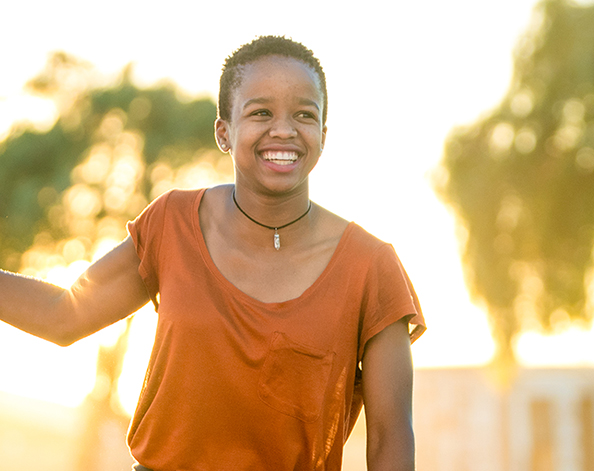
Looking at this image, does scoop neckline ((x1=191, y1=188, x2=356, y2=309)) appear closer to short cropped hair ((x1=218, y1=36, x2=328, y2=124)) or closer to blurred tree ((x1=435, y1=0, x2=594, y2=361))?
short cropped hair ((x1=218, y1=36, x2=328, y2=124))

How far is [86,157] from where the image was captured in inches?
733

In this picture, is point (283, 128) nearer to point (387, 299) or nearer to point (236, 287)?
point (236, 287)

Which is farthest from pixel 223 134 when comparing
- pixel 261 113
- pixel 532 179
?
pixel 532 179

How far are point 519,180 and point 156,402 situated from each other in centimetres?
1497

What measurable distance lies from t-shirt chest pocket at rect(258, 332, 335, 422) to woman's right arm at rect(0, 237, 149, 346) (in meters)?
0.57

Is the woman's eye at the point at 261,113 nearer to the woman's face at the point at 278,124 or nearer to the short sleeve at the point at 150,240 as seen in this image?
the woman's face at the point at 278,124

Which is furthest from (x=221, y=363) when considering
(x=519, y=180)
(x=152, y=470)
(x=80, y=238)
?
(x=80, y=238)

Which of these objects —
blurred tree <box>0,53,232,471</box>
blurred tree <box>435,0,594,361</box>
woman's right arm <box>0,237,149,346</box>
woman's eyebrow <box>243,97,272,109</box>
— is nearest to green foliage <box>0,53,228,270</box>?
blurred tree <box>0,53,232,471</box>

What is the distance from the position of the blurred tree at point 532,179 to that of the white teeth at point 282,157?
564 inches

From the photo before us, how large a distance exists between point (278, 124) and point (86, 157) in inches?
658

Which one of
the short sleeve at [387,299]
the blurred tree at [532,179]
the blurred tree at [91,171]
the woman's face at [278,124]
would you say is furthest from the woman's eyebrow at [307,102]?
the blurred tree at [91,171]

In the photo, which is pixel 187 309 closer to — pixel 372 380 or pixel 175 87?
pixel 372 380

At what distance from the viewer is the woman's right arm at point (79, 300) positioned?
2.74 meters

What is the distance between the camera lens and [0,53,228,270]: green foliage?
18250 mm
